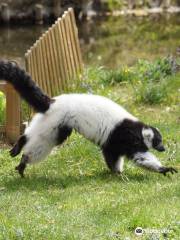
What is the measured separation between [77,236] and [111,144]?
2.49 m

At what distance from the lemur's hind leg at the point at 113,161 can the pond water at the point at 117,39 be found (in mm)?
10305

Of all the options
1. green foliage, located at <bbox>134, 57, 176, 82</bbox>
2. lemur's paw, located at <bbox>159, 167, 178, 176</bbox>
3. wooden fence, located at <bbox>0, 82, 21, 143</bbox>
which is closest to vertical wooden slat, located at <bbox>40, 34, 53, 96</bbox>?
wooden fence, located at <bbox>0, 82, 21, 143</bbox>

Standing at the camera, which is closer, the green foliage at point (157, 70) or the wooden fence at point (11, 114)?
the wooden fence at point (11, 114)

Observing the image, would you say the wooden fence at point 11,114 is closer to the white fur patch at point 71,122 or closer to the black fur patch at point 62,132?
the white fur patch at point 71,122

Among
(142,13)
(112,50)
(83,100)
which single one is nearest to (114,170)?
(83,100)

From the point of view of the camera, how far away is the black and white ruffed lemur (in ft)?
26.4

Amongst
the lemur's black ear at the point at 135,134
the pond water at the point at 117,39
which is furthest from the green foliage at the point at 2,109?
the pond water at the point at 117,39

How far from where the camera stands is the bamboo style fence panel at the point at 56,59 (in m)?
10.9

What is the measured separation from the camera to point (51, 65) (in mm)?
11828

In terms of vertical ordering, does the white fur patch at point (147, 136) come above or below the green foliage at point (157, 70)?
above

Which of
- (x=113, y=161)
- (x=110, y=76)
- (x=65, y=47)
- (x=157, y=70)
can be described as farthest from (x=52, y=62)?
(x=113, y=161)

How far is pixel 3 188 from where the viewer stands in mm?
7824

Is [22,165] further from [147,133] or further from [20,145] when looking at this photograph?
[147,133]

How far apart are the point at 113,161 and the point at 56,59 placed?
4162 mm
